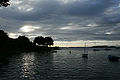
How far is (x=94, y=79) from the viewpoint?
4147 centimetres

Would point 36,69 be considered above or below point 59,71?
above

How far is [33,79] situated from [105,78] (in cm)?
1920

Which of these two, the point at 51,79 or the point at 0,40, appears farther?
the point at 0,40

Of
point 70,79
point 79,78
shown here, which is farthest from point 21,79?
point 79,78

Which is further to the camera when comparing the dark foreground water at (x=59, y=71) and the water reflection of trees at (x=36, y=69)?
the water reflection of trees at (x=36, y=69)

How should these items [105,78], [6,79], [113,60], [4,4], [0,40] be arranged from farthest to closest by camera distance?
[0,40], [113,60], [105,78], [6,79], [4,4]

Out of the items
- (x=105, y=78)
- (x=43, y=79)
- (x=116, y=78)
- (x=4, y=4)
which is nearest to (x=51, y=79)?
(x=43, y=79)

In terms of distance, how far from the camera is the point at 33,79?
40.7 metres

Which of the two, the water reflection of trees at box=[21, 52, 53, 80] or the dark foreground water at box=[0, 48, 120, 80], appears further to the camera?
the water reflection of trees at box=[21, 52, 53, 80]

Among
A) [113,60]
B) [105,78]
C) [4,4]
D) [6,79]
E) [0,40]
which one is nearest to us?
[4,4]

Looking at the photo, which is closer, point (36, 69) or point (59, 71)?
point (59, 71)

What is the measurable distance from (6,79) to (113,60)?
6996 centimetres

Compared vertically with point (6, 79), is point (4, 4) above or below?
above

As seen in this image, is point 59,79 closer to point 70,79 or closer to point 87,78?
point 70,79
